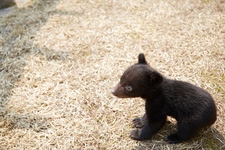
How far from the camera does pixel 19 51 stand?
5996 millimetres

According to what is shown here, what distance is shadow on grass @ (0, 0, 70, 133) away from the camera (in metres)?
4.41

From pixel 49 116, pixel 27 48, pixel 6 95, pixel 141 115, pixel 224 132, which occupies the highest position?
pixel 27 48

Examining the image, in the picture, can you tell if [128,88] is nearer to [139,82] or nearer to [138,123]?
[139,82]

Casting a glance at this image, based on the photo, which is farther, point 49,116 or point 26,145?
point 49,116

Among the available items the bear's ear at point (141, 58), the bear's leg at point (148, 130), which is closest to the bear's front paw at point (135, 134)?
the bear's leg at point (148, 130)

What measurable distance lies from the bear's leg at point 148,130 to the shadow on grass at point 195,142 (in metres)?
0.10

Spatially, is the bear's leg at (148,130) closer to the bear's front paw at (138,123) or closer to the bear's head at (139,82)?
the bear's front paw at (138,123)

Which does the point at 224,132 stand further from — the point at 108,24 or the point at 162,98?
the point at 108,24

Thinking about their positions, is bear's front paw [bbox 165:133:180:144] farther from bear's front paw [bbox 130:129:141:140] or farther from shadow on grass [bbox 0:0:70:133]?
shadow on grass [bbox 0:0:70:133]

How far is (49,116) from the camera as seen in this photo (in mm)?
4477

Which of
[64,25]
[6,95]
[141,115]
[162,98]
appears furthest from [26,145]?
[64,25]

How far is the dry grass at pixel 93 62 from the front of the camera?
4164mm

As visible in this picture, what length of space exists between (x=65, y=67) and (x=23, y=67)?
2.90ft

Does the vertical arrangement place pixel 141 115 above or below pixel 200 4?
below
